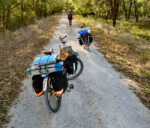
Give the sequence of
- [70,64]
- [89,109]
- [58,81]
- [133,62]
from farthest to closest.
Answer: [133,62] → [70,64] → [89,109] → [58,81]

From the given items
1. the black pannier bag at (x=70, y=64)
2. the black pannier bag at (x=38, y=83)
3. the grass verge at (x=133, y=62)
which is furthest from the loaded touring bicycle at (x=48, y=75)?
the grass verge at (x=133, y=62)

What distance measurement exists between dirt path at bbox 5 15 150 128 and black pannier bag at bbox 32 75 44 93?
722 mm

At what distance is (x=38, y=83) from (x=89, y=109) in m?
1.47

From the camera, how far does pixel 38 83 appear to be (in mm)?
3111

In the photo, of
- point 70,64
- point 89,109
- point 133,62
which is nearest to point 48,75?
point 70,64

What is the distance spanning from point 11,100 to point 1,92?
519mm

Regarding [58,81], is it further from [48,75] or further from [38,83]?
[38,83]

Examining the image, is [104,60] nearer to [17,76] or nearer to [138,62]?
[138,62]

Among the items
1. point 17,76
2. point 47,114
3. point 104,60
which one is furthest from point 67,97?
point 104,60

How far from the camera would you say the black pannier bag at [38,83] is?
10.1 feet

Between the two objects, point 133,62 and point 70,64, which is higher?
point 70,64

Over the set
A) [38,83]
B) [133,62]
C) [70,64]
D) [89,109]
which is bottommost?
[89,109]

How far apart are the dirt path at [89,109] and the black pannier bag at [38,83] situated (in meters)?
0.72

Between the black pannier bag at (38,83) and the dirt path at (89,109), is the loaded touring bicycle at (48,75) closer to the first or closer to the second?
the black pannier bag at (38,83)
